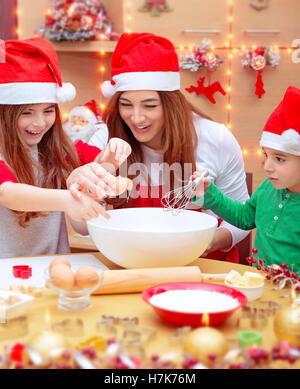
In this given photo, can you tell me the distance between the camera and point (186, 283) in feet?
3.21

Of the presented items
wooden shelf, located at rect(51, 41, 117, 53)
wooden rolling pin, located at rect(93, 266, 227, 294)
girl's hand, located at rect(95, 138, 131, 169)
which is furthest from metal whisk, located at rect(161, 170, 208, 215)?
wooden shelf, located at rect(51, 41, 117, 53)

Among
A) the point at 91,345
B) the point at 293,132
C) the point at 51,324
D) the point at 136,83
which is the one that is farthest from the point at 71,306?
the point at 136,83

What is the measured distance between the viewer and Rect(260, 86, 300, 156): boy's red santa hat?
1.34 meters

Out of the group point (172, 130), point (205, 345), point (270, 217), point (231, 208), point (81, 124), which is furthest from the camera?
point (81, 124)

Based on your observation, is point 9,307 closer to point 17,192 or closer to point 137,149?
point 17,192

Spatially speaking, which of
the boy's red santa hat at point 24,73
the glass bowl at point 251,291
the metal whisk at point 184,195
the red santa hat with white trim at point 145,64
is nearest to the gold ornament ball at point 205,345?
the glass bowl at point 251,291

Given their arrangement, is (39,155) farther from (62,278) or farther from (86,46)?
(86,46)

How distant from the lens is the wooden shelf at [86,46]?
3164 mm

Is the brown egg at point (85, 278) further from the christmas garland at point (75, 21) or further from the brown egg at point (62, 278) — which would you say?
the christmas garland at point (75, 21)

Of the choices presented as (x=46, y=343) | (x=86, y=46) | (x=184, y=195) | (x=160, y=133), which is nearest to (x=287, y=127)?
(x=184, y=195)

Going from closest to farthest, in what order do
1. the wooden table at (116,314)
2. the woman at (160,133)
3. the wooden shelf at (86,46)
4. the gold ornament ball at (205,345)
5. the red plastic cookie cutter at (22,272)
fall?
the gold ornament ball at (205,345) < the wooden table at (116,314) < the red plastic cookie cutter at (22,272) < the woman at (160,133) < the wooden shelf at (86,46)

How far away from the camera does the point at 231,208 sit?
1617 mm

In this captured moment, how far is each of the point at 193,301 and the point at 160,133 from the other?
1.02 meters
